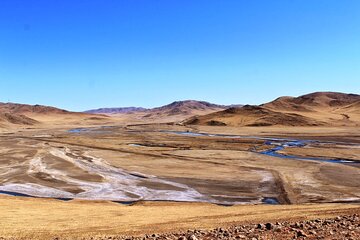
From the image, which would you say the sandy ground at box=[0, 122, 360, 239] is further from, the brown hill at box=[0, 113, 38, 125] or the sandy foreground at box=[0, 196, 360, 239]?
the brown hill at box=[0, 113, 38, 125]

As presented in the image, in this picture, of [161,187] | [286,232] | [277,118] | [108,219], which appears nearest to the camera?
[286,232]

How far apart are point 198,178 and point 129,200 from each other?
10.1 m

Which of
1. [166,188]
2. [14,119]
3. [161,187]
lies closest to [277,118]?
[161,187]

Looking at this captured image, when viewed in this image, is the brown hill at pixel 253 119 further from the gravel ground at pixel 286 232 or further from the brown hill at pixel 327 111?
the gravel ground at pixel 286 232

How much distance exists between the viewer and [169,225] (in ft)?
59.1

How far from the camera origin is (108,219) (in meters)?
20.6

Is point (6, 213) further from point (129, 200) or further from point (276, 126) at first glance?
point (276, 126)

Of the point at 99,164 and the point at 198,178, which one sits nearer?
the point at 198,178

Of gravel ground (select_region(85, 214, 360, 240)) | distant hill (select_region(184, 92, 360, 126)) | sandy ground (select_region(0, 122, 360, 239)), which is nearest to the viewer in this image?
gravel ground (select_region(85, 214, 360, 240))

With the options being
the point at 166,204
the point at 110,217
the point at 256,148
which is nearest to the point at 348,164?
the point at 256,148

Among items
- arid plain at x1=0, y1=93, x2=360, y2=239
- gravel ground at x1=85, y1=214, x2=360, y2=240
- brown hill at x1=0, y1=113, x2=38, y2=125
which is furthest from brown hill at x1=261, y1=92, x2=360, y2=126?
gravel ground at x1=85, y1=214, x2=360, y2=240

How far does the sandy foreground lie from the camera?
1712 centimetres

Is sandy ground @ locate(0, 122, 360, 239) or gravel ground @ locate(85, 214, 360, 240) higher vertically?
gravel ground @ locate(85, 214, 360, 240)

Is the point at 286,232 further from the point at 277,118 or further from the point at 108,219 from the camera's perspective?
the point at 277,118
